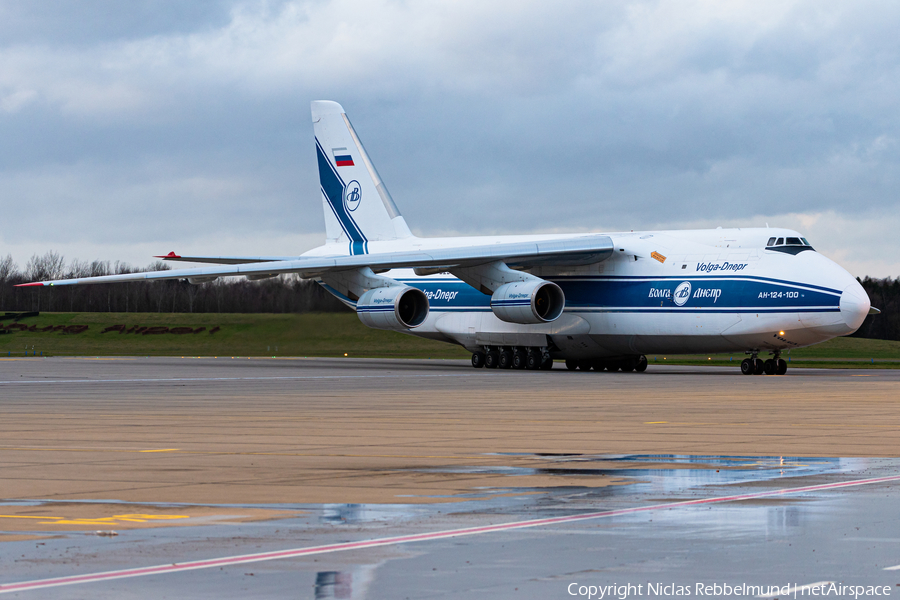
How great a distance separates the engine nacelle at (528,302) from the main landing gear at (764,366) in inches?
231

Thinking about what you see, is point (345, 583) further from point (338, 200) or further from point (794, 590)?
point (338, 200)

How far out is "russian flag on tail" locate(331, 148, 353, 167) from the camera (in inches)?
1857

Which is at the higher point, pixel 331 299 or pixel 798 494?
pixel 331 299

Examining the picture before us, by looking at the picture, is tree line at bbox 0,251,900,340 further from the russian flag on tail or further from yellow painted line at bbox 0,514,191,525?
yellow painted line at bbox 0,514,191,525

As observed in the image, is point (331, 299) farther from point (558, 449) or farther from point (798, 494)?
point (798, 494)

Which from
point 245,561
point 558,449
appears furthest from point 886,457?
point 245,561

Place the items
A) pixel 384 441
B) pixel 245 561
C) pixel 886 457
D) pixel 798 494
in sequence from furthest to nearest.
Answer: pixel 384 441 < pixel 886 457 < pixel 798 494 < pixel 245 561

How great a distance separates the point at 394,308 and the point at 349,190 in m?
9.93

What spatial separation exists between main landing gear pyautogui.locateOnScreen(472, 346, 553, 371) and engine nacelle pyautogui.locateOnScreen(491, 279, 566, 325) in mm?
2902

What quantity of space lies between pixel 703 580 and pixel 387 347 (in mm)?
52627

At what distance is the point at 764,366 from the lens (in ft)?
117

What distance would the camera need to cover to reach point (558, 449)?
13062 mm

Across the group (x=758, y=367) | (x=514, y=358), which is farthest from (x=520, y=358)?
(x=758, y=367)

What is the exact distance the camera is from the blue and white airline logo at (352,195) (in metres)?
46.8
